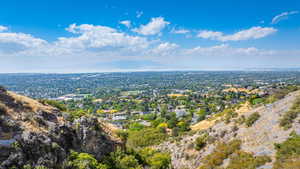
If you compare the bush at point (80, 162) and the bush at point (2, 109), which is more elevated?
the bush at point (2, 109)

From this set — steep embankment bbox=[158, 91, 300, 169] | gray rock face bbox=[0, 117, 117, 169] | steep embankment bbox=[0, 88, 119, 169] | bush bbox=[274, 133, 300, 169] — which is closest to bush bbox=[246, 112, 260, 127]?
steep embankment bbox=[158, 91, 300, 169]

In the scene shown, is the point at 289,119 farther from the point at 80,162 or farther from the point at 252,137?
the point at 80,162

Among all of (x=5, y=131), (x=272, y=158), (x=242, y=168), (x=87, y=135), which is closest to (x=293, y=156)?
(x=272, y=158)

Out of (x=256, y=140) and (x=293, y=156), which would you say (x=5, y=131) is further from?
(x=256, y=140)

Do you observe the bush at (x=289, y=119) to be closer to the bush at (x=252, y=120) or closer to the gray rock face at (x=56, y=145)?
the bush at (x=252, y=120)

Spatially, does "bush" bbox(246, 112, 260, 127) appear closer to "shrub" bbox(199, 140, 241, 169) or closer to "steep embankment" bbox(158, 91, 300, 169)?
"steep embankment" bbox(158, 91, 300, 169)

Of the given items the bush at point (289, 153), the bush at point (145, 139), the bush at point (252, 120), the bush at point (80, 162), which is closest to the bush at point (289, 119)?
the bush at point (289, 153)

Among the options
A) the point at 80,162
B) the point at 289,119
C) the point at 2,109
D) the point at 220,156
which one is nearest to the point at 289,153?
the point at 220,156

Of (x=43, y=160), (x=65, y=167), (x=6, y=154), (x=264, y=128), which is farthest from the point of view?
(x=264, y=128)
